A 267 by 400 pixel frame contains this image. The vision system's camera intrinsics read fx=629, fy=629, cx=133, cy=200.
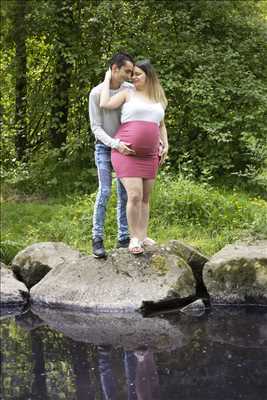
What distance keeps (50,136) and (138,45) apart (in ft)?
7.62

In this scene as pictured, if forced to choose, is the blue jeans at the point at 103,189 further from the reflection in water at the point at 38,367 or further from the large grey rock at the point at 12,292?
the reflection in water at the point at 38,367

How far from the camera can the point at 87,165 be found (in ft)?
34.7

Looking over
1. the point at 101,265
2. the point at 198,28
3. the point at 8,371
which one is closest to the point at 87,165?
the point at 198,28

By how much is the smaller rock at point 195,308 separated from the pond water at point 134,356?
11cm

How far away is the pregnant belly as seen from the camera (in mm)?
5660

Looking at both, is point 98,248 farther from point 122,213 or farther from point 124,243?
point 122,213

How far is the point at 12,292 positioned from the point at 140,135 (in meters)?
2.10

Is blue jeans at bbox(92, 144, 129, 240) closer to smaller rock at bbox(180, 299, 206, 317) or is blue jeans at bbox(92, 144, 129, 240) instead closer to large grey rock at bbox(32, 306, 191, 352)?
large grey rock at bbox(32, 306, 191, 352)

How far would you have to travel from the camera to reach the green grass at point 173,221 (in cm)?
735

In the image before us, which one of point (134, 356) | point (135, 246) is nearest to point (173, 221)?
point (135, 246)

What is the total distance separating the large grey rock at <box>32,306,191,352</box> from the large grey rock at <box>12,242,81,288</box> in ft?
2.30

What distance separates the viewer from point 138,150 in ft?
18.7

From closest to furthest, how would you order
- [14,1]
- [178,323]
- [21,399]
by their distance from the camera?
[21,399] < [178,323] < [14,1]

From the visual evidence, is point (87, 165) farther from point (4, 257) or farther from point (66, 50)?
point (4, 257)
